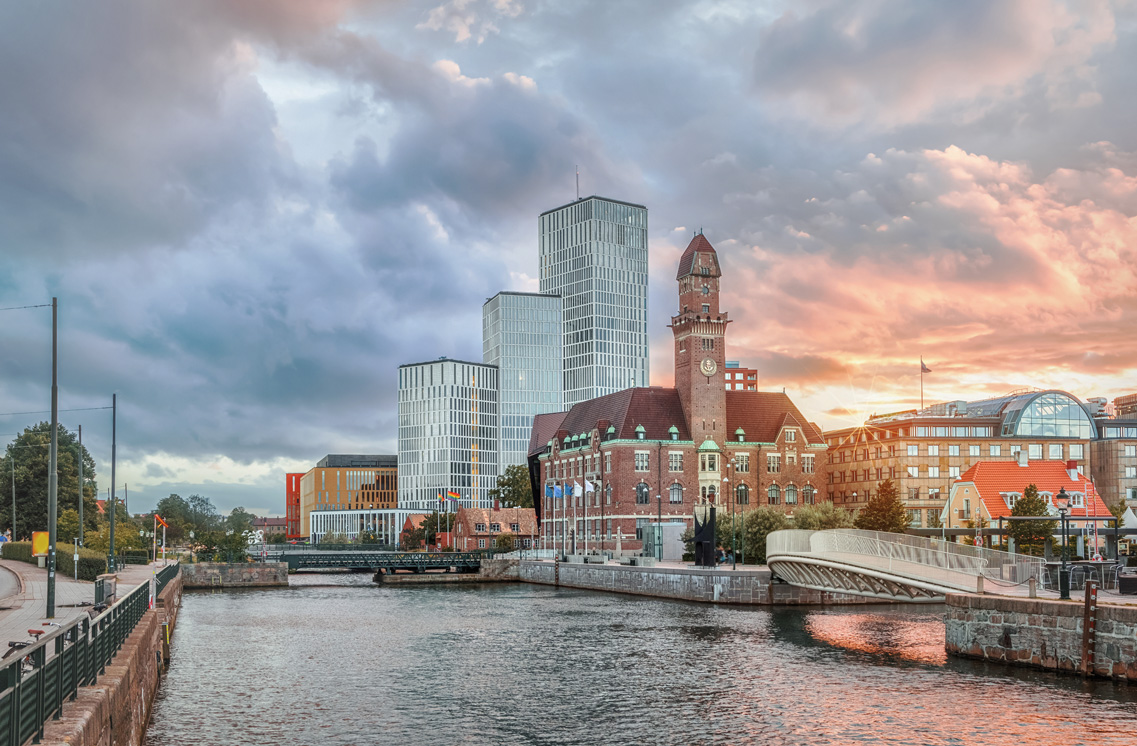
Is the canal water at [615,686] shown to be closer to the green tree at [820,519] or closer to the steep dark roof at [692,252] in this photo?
the green tree at [820,519]

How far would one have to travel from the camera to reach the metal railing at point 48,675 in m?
12.4

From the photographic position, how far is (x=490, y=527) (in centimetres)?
15262

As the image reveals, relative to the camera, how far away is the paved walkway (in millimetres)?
31611

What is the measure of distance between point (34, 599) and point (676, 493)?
3126 inches

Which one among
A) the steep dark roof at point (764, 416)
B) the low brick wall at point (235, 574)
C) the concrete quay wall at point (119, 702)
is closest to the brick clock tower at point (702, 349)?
the steep dark roof at point (764, 416)

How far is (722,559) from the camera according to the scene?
289ft

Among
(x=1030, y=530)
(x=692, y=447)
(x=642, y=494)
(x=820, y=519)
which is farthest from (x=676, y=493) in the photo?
(x=1030, y=530)

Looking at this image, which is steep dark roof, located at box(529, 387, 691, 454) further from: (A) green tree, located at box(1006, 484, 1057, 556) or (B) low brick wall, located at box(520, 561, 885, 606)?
(A) green tree, located at box(1006, 484, 1057, 556)

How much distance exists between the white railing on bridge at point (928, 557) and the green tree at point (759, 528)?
34.6m

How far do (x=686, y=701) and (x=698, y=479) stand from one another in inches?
3286

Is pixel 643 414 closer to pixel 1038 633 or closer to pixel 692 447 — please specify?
pixel 692 447

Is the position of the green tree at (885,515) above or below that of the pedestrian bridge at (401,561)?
above

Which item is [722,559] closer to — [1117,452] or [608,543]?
[608,543]

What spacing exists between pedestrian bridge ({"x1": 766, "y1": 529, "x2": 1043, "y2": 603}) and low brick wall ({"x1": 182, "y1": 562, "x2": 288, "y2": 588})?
5732 cm
